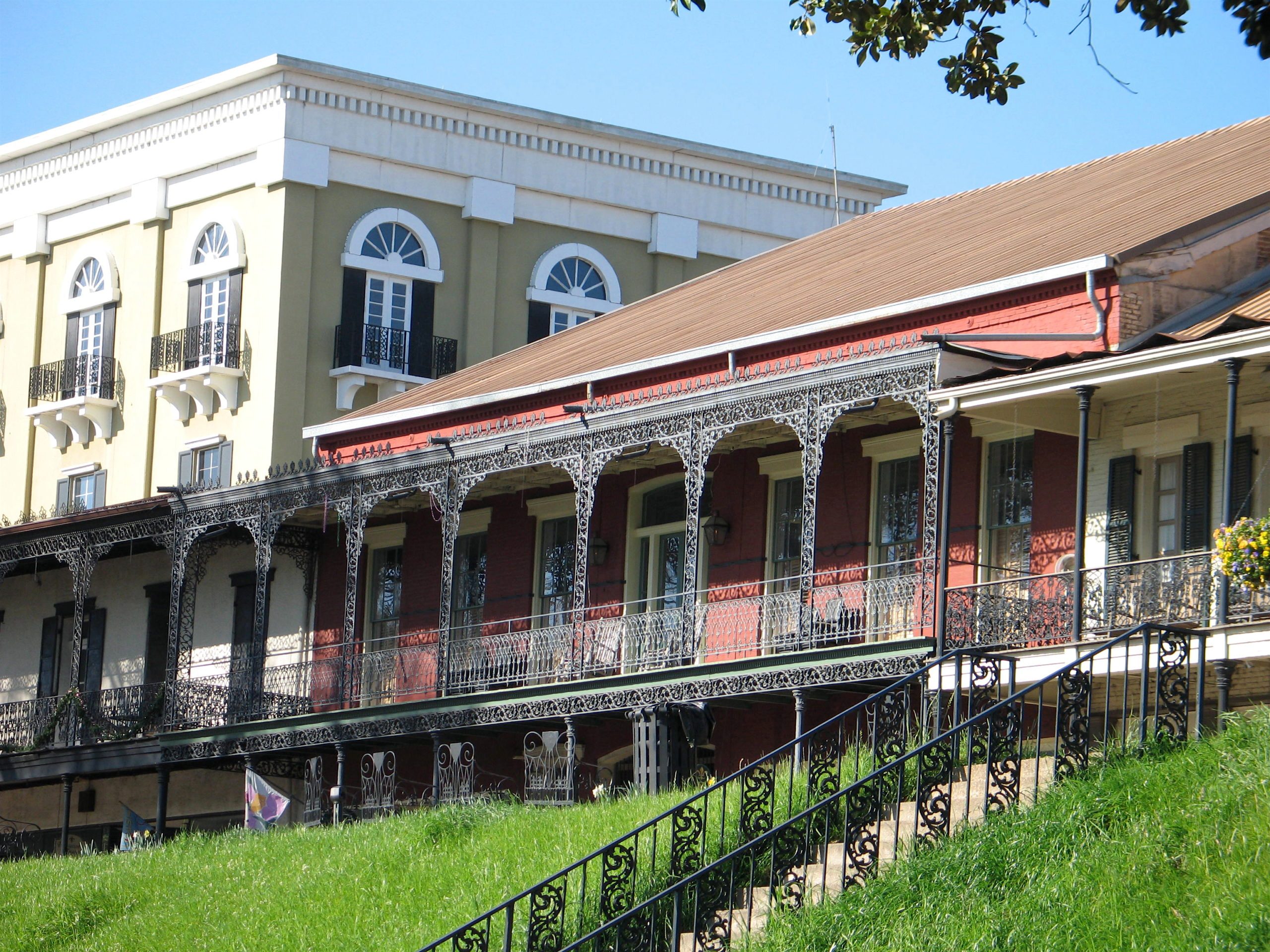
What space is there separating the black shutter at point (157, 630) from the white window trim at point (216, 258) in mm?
6514

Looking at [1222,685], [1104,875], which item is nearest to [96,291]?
[1222,685]

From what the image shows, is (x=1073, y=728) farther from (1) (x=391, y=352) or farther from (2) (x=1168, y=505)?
(1) (x=391, y=352)

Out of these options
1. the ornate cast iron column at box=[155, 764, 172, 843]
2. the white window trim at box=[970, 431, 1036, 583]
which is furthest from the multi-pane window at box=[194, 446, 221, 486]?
the white window trim at box=[970, 431, 1036, 583]

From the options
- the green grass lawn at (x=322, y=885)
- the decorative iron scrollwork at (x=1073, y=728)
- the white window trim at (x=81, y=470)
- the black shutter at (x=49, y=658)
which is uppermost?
the white window trim at (x=81, y=470)

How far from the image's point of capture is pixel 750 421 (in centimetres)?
2219

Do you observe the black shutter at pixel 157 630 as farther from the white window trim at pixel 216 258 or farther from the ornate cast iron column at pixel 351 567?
the ornate cast iron column at pixel 351 567

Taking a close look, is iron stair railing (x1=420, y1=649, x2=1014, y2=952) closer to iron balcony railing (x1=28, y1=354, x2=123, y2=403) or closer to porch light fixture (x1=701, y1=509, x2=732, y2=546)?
porch light fixture (x1=701, y1=509, x2=732, y2=546)

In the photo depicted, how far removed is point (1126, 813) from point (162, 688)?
19.3 m

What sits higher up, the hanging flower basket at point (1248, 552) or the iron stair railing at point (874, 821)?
the hanging flower basket at point (1248, 552)

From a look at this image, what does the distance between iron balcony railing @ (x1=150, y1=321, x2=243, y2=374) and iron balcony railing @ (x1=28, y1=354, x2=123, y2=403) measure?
1.53m

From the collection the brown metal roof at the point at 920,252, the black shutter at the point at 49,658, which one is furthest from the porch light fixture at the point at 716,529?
the black shutter at the point at 49,658

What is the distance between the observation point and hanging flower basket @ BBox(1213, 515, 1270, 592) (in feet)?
49.2

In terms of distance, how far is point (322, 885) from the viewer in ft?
61.2

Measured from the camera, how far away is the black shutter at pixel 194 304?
3753 centimetres
